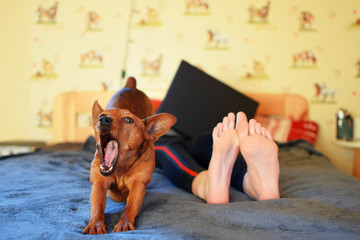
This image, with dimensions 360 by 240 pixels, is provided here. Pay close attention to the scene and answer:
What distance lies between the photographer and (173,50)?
7.13ft

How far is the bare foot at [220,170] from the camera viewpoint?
78cm

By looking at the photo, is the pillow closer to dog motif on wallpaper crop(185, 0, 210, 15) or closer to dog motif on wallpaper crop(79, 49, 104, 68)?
dog motif on wallpaper crop(185, 0, 210, 15)

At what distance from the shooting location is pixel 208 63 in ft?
7.09

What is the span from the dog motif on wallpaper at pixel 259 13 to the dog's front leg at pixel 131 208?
183 centimetres

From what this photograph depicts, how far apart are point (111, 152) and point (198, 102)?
1.04m

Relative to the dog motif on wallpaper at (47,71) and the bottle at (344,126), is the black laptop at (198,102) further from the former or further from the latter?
the dog motif on wallpaper at (47,71)

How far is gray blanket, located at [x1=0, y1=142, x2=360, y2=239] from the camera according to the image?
53 cm

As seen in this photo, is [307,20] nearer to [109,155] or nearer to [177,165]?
[177,165]

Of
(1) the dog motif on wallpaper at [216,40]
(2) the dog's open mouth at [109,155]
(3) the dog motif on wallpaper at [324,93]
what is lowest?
(2) the dog's open mouth at [109,155]

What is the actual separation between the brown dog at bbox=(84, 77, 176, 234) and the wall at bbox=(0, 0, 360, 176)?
1440mm

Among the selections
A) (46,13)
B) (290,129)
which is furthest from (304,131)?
(46,13)

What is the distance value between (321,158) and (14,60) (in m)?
2.27

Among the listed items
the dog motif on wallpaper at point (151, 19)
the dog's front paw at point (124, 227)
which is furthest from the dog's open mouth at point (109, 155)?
the dog motif on wallpaper at point (151, 19)

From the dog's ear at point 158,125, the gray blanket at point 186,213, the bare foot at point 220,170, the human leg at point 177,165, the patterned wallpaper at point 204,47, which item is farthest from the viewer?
the patterned wallpaper at point 204,47
